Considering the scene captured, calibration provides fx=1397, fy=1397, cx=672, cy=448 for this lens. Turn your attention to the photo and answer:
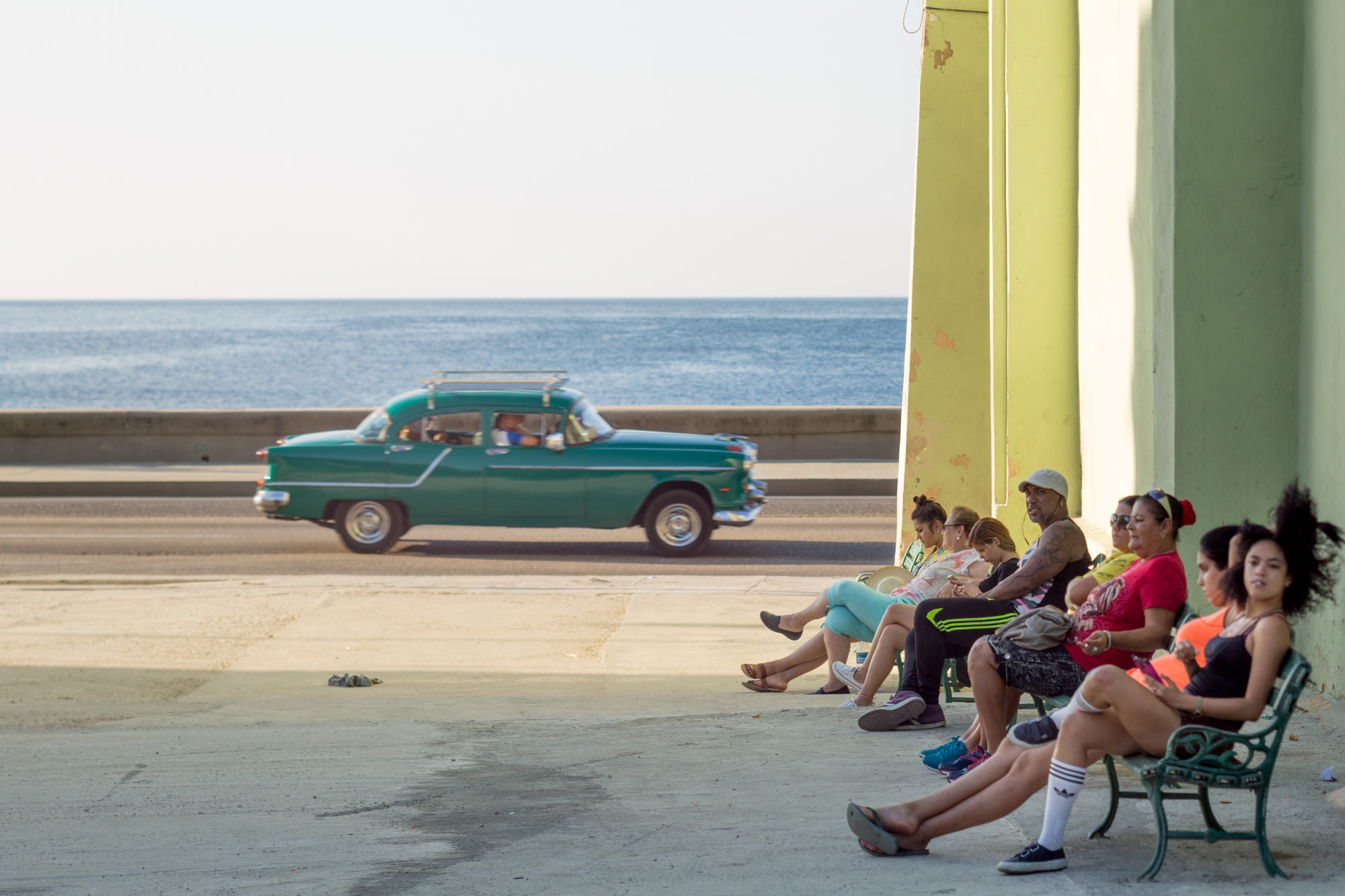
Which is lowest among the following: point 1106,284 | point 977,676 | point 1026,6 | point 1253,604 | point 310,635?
point 310,635

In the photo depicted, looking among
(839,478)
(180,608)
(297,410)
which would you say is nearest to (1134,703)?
(180,608)

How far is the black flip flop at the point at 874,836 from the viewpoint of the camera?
14.1 feet

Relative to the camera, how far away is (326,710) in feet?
24.1

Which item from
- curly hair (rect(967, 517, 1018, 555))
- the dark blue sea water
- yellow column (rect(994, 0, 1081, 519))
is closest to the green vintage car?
yellow column (rect(994, 0, 1081, 519))

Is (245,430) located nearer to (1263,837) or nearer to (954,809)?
(954,809)

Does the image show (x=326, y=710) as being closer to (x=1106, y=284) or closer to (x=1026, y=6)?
(x=1106, y=284)

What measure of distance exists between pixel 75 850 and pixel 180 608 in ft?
21.4

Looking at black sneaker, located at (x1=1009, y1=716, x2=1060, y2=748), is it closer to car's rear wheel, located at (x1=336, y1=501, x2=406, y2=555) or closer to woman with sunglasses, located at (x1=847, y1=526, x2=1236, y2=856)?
woman with sunglasses, located at (x1=847, y1=526, x2=1236, y2=856)

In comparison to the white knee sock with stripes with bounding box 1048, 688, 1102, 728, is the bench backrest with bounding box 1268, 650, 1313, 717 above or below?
above

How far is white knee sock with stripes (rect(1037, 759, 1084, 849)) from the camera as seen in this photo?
4.14 metres

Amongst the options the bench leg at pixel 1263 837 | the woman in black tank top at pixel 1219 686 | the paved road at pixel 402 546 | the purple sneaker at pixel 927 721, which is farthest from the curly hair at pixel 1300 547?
the paved road at pixel 402 546

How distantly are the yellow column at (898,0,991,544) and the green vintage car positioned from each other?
4.05m

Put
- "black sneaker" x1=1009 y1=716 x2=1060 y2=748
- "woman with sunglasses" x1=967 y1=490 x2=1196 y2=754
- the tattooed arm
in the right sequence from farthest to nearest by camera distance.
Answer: the tattooed arm, "woman with sunglasses" x1=967 y1=490 x2=1196 y2=754, "black sneaker" x1=1009 y1=716 x2=1060 y2=748

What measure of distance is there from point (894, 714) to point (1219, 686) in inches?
80.5
